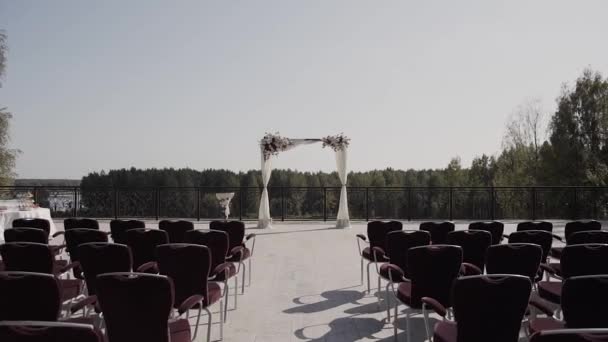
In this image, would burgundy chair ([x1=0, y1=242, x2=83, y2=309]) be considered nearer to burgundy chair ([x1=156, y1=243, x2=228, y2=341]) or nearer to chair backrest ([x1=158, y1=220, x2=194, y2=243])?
burgundy chair ([x1=156, y1=243, x2=228, y2=341])

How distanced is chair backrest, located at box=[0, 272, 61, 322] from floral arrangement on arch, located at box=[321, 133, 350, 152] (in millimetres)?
11140

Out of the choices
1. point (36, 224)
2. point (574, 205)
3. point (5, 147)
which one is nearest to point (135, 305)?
point (36, 224)

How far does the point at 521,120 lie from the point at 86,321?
120 ft

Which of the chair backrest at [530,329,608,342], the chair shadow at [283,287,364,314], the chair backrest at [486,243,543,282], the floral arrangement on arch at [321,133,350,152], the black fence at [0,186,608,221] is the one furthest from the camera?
the black fence at [0,186,608,221]

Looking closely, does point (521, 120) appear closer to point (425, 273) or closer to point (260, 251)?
point (260, 251)

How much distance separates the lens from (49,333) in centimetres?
194

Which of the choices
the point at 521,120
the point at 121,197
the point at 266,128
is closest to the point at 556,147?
the point at 521,120

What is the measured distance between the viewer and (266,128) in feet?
44.9

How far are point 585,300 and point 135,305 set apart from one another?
92.6 inches

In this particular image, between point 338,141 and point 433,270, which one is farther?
point 338,141

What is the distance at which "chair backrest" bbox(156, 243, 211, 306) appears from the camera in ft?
12.8

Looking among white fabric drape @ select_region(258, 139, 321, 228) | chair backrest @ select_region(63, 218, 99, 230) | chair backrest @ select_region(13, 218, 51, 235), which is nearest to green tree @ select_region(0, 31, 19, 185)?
white fabric drape @ select_region(258, 139, 321, 228)

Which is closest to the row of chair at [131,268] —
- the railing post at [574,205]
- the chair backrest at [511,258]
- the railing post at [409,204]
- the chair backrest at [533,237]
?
the chair backrest at [511,258]

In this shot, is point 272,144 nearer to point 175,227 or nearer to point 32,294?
point 175,227
